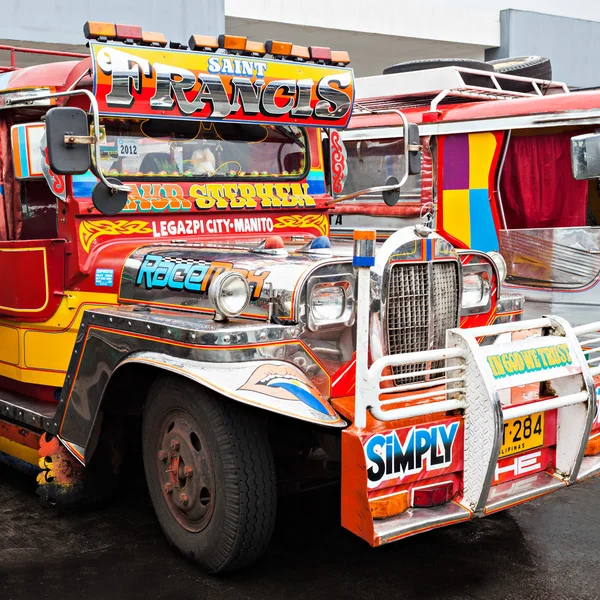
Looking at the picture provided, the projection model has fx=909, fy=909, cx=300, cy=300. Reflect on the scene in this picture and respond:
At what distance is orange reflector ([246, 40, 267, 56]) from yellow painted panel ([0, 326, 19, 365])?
80.9 inches

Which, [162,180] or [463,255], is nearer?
[463,255]

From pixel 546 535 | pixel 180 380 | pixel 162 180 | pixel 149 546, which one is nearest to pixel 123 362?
pixel 180 380

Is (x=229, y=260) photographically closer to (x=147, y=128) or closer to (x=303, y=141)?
(x=147, y=128)

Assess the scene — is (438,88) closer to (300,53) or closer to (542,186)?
(542,186)

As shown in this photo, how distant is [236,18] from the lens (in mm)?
15500

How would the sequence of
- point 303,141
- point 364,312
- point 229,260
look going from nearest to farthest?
point 364,312, point 229,260, point 303,141

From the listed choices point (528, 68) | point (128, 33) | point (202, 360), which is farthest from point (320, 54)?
point (528, 68)

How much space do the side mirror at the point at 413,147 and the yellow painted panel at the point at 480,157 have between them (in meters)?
3.60

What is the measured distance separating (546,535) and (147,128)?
2.97 meters

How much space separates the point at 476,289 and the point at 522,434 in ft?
3.44

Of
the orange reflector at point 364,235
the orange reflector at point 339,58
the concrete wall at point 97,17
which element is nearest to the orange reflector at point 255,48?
the orange reflector at point 339,58

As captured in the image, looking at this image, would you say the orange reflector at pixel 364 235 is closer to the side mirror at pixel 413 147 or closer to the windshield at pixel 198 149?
the windshield at pixel 198 149

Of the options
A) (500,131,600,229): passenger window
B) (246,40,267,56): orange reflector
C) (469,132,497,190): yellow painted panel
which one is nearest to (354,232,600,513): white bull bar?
(246,40,267,56): orange reflector

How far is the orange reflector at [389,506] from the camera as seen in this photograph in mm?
A: 3545
